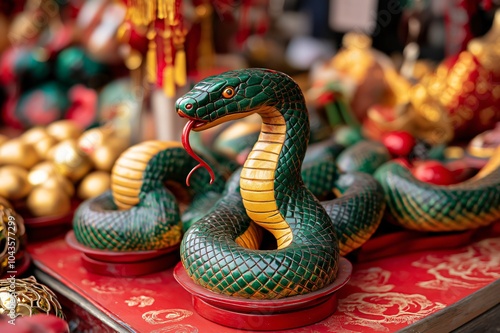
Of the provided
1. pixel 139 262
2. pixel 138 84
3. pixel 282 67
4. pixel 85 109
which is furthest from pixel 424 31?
pixel 139 262

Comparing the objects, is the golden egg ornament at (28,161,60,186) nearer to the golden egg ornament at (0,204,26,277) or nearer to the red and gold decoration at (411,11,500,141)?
the golden egg ornament at (0,204,26,277)

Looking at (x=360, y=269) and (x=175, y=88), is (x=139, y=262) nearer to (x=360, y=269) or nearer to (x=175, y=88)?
(x=360, y=269)

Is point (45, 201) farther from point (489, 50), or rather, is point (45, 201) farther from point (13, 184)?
point (489, 50)

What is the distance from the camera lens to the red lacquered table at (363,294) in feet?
2.86

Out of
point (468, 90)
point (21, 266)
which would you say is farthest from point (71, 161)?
point (468, 90)

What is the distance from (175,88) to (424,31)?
1.03 metres

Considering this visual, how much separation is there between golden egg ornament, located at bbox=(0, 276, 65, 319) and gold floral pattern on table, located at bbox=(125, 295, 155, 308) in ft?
0.36

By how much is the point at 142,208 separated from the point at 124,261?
0.10 meters

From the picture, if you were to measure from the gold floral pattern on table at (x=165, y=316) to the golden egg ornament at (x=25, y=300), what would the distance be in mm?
132

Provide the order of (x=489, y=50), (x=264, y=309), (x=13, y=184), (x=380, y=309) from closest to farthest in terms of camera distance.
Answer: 1. (x=264, y=309)
2. (x=380, y=309)
3. (x=13, y=184)
4. (x=489, y=50)

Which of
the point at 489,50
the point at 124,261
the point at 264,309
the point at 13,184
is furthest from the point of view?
the point at 489,50

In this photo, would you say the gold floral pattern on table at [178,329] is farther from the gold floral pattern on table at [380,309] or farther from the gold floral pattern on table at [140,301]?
the gold floral pattern on table at [380,309]

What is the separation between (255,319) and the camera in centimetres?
83

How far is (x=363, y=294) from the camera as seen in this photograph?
97 centimetres
